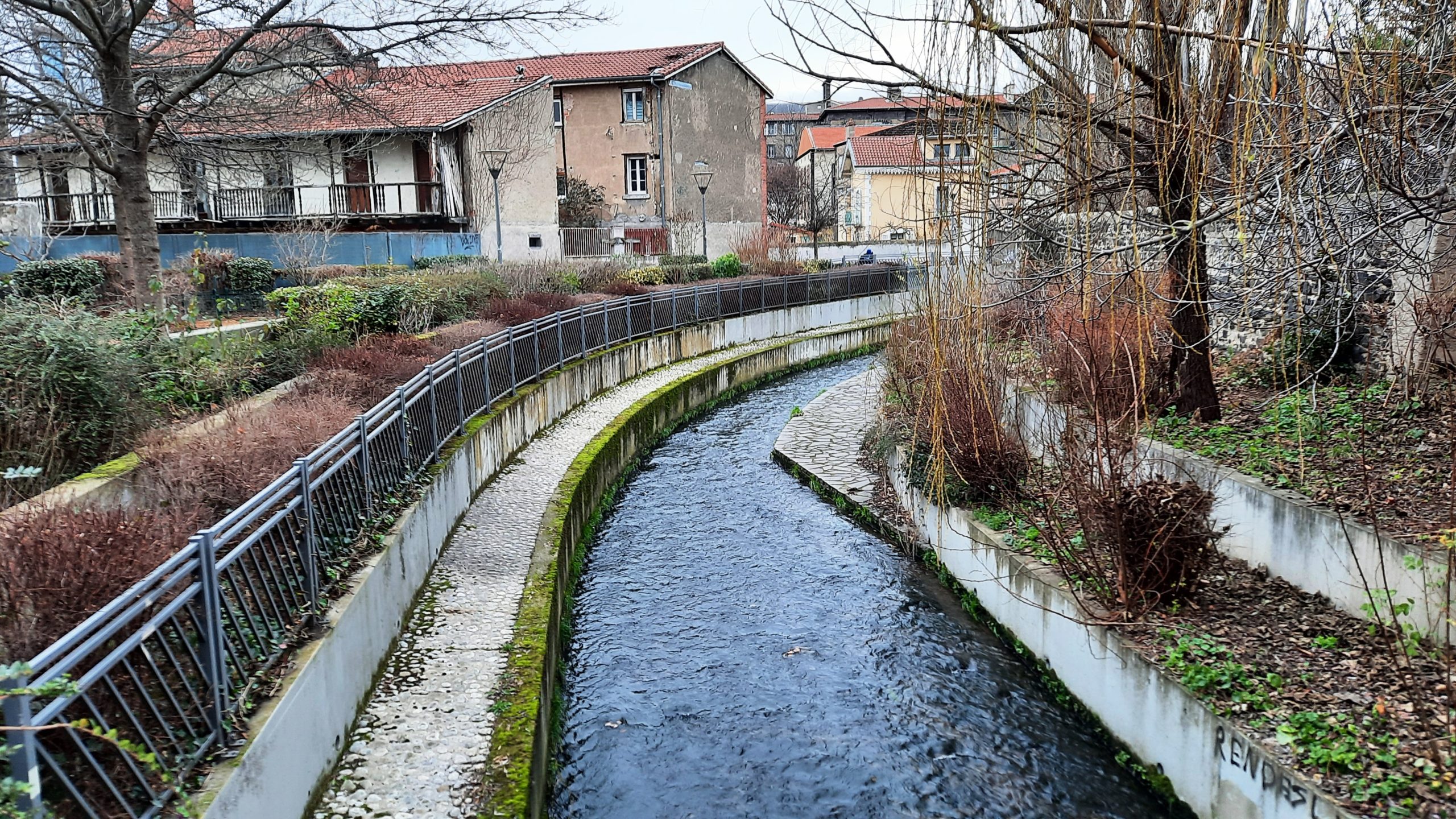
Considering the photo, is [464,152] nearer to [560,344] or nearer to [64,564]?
[560,344]

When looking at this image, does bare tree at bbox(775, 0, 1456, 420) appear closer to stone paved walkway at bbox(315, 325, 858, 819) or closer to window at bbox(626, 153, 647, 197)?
stone paved walkway at bbox(315, 325, 858, 819)

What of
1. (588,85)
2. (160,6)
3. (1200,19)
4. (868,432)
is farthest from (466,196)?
(1200,19)

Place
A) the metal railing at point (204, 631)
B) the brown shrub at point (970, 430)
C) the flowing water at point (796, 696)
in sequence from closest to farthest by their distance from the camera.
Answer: the metal railing at point (204, 631) < the flowing water at point (796, 696) < the brown shrub at point (970, 430)

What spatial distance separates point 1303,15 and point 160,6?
571 inches

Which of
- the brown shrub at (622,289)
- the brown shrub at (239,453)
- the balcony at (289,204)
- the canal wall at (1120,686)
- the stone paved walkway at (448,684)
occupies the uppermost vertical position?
the balcony at (289,204)

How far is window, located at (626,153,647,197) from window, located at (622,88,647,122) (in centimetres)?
134

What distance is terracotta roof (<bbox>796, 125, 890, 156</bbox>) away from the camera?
212 feet

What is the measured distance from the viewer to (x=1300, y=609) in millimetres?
6012

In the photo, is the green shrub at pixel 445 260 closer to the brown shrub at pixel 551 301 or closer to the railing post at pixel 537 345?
the brown shrub at pixel 551 301

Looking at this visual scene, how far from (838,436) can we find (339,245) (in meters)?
16.8

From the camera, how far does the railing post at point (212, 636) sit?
3.76 metres

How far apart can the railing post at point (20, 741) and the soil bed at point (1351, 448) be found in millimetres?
5510

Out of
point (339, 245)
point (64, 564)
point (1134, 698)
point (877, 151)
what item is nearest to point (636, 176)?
point (339, 245)

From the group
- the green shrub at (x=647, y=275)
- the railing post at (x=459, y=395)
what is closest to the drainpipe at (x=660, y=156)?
the green shrub at (x=647, y=275)
